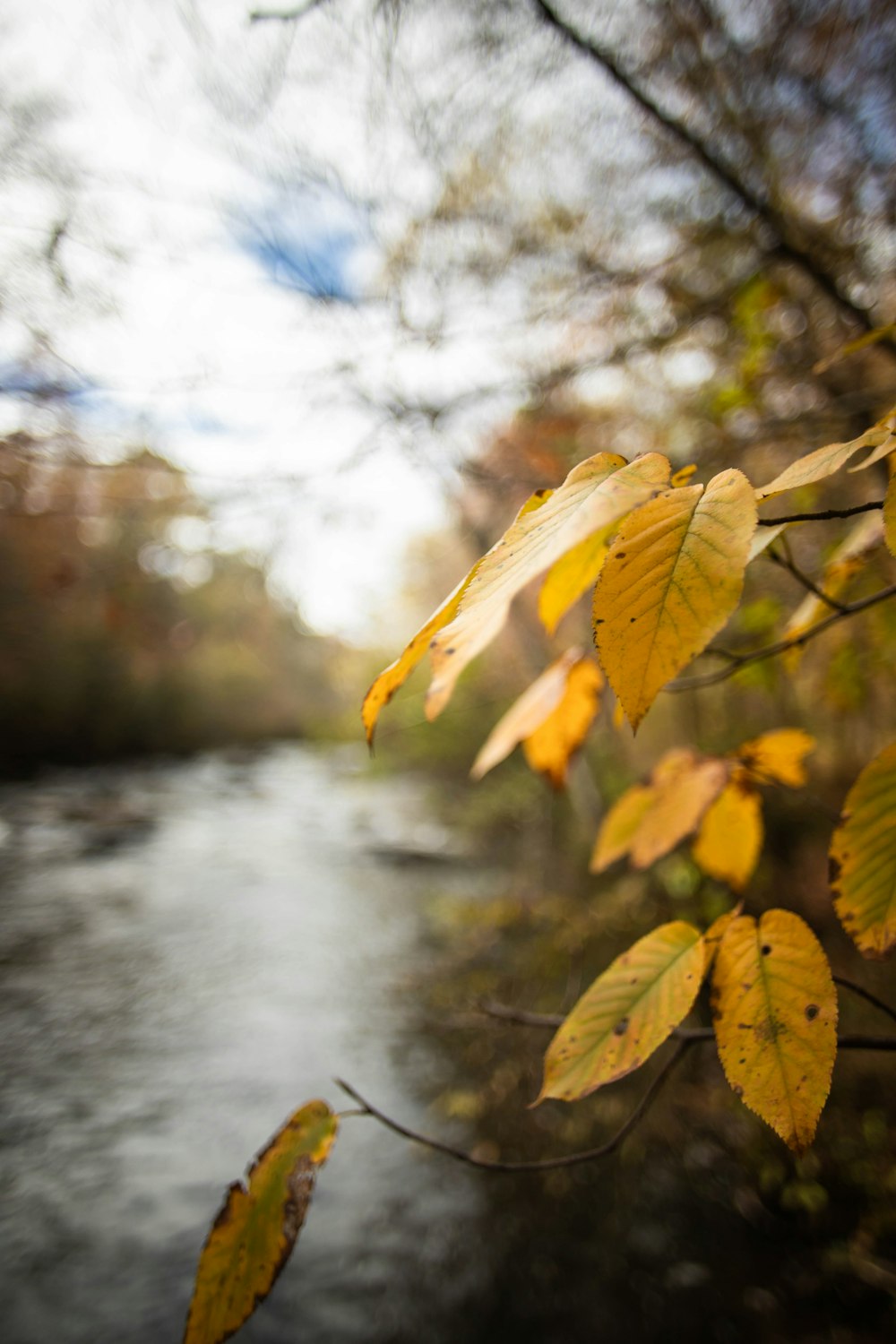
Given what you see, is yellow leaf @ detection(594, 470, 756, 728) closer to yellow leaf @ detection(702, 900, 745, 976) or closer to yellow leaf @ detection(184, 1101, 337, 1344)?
yellow leaf @ detection(702, 900, 745, 976)

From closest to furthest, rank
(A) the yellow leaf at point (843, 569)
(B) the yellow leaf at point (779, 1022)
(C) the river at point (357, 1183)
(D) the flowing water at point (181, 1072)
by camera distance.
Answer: (B) the yellow leaf at point (779, 1022)
(A) the yellow leaf at point (843, 569)
(C) the river at point (357, 1183)
(D) the flowing water at point (181, 1072)

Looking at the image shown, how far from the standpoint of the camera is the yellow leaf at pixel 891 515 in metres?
0.31

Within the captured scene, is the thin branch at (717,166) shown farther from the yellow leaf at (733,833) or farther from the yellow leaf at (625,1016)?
the yellow leaf at (625,1016)

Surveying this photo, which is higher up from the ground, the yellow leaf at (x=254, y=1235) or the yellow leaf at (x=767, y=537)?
the yellow leaf at (x=767, y=537)

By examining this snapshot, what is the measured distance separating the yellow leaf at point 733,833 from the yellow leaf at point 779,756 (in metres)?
0.03

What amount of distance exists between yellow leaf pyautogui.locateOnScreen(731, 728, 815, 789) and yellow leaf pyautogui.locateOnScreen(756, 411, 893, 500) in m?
0.47

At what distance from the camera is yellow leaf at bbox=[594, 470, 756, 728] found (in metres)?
0.30

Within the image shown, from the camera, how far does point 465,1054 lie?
3725 mm

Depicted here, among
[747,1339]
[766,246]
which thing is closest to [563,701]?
[766,246]

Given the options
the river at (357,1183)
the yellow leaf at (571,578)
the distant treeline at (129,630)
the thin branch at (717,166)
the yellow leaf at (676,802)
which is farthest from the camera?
the river at (357,1183)

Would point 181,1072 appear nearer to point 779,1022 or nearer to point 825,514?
point 779,1022

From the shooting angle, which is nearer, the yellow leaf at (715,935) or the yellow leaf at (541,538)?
the yellow leaf at (541,538)

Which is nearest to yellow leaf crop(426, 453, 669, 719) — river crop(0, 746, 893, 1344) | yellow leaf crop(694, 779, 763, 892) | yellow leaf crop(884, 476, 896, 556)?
yellow leaf crop(884, 476, 896, 556)

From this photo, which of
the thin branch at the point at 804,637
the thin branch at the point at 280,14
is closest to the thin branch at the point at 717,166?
the thin branch at the point at 280,14
